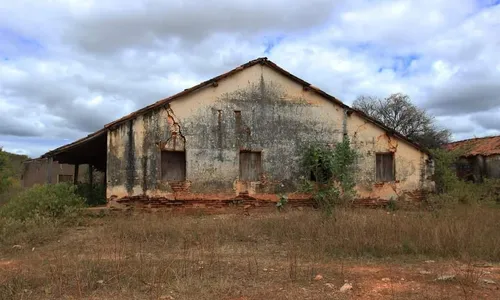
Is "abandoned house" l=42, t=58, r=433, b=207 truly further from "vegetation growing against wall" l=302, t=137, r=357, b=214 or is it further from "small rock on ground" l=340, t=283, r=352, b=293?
"small rock on ground" l=340, t=283, r=352, b=293

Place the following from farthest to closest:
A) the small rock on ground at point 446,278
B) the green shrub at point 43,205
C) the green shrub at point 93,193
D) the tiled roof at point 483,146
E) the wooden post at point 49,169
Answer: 1. the tiled roof at point 483,146
2. the green shrub at point 93,193
3. the wooden post at point 49,169
4. the green shrub at point 43,205
5. the small rock on ground at point 446,278

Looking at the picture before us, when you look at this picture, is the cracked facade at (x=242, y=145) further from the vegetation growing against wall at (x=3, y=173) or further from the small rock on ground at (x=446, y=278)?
the vegetation growing against wall at (x=3, y=173)

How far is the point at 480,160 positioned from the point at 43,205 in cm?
1971

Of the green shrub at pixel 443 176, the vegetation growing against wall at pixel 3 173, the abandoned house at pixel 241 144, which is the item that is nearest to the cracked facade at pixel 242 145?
the abandoned house at pixel 241 144

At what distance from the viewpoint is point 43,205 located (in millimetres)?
12141

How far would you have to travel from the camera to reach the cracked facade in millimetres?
13781

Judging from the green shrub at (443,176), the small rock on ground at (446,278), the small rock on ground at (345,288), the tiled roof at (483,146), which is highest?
the tiled roof at (483,146)

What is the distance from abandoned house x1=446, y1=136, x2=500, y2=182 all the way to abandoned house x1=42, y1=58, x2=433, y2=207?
697 cm

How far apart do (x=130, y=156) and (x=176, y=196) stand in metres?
1.84

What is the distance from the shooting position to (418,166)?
16406mm

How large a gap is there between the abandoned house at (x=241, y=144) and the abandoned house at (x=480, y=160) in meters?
6.97

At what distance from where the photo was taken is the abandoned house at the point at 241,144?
45.2 feet

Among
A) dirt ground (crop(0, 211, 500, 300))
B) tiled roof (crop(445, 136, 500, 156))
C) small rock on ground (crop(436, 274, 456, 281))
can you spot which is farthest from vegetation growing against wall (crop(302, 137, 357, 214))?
tiled roof (crop(445, 136, 500, 156))

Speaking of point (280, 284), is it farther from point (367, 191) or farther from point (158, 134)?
point (367, 191)
